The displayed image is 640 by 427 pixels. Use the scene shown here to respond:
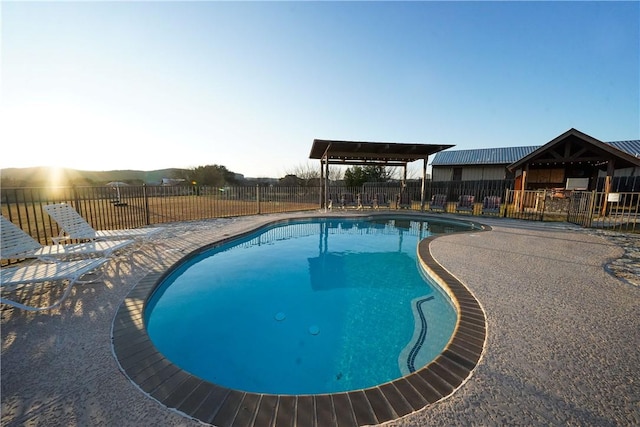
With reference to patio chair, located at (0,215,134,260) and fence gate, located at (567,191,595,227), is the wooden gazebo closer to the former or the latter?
fence gate, located at (567,191,595,227)

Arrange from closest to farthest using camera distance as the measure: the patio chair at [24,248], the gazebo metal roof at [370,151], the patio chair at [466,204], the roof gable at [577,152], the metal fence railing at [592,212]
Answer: the patio chair at [24,248] → the metal fence railing at [592,212] → the roof gable at [577,152] → the gazebo metal roof at [370,151] → the patio chair at [466,204]

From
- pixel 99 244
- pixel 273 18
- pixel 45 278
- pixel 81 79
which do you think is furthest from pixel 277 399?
pixel 273 18

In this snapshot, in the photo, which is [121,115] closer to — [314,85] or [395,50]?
[314,85]

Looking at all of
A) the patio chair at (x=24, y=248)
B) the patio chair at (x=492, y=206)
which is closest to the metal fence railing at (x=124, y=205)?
the patio chair at (x=24, y=248)

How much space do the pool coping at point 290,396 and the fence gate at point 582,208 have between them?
9969 millimetres

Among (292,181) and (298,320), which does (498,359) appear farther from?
(292,181)

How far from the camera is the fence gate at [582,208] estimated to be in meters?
8.46

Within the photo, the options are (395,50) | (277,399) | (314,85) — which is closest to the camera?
(277,399)

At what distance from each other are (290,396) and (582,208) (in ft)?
40.8

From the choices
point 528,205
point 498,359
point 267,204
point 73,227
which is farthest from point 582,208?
point 73,227

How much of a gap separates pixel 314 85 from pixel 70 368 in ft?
35.4

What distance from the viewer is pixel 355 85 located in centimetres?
1085

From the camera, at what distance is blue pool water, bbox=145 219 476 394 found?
2.50m

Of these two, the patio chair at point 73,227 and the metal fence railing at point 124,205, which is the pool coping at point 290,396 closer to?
the patio chair at point 73,227
